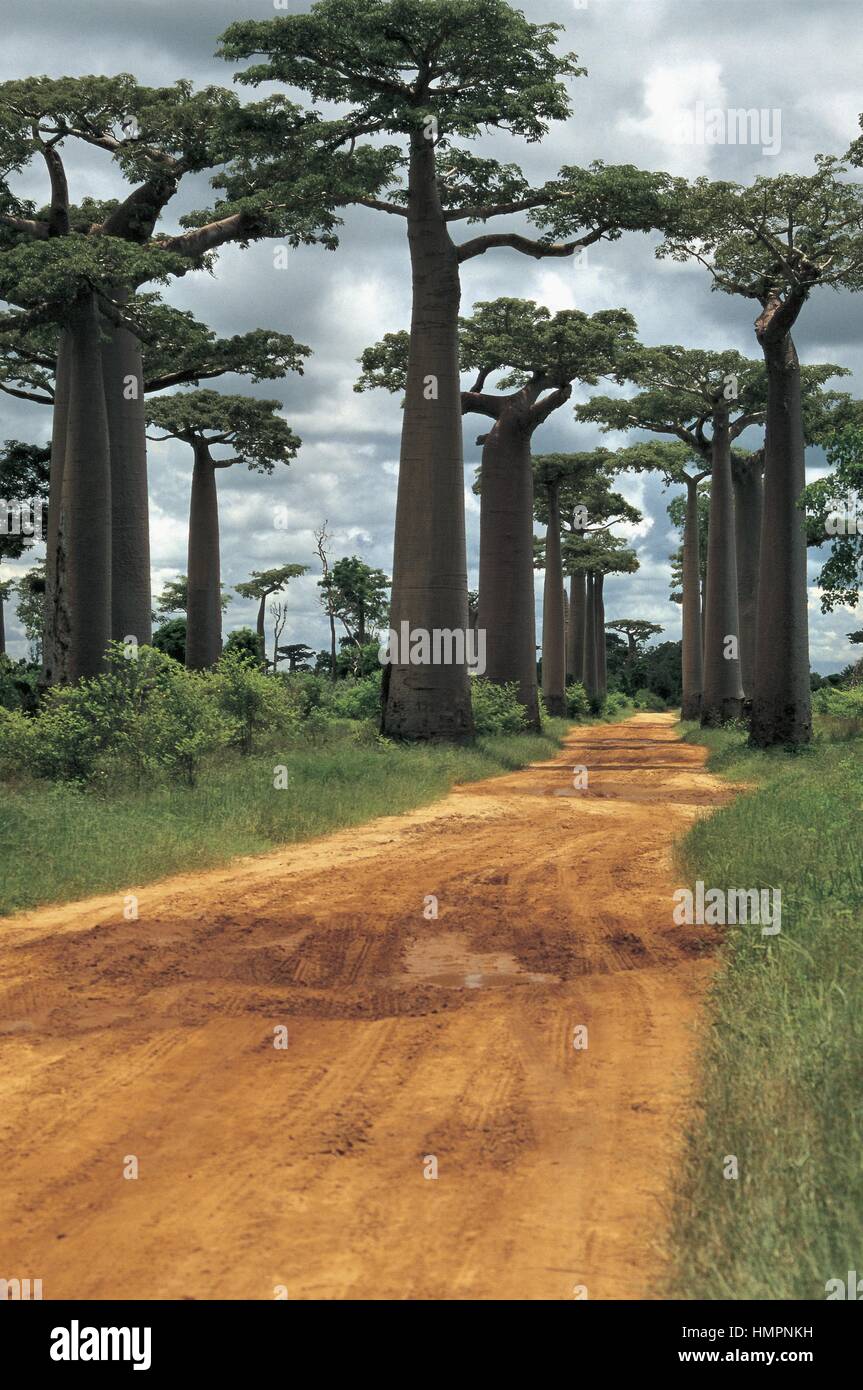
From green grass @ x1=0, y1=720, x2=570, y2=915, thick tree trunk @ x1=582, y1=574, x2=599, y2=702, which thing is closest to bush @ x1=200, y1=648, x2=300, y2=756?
green grass @ x1=0, y1=720, x2=570, y2=915

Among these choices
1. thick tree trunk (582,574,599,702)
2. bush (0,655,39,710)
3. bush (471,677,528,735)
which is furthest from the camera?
thick tree trunk (582,574,599,702)

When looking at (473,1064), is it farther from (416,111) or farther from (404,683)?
(416,111)

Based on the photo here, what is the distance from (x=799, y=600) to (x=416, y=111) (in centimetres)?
1048

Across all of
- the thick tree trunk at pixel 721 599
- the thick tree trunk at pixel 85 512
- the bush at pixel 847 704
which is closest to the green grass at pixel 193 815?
the thick tree trunk at pixel 85 512

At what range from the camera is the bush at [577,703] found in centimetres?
4950

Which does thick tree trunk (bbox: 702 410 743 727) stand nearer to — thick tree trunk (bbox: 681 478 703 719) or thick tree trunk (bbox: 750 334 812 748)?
thick tree trunk (bbox: 681 478 703 719)

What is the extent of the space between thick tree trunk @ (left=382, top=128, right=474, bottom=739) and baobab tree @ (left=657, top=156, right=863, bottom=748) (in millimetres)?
4452

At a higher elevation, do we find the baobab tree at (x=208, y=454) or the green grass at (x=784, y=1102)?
the baobab tree at (x=208, y=454)

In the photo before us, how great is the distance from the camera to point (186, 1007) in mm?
6453

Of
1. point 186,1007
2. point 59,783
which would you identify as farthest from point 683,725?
point 186,1007

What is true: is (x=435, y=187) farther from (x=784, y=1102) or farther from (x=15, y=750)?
(x=784, y=1102)

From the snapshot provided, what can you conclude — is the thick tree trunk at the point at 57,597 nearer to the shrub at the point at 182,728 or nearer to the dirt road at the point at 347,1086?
the shrub at the point at 182,728

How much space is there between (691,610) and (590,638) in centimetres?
2385

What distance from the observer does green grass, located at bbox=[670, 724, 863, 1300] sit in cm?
340
